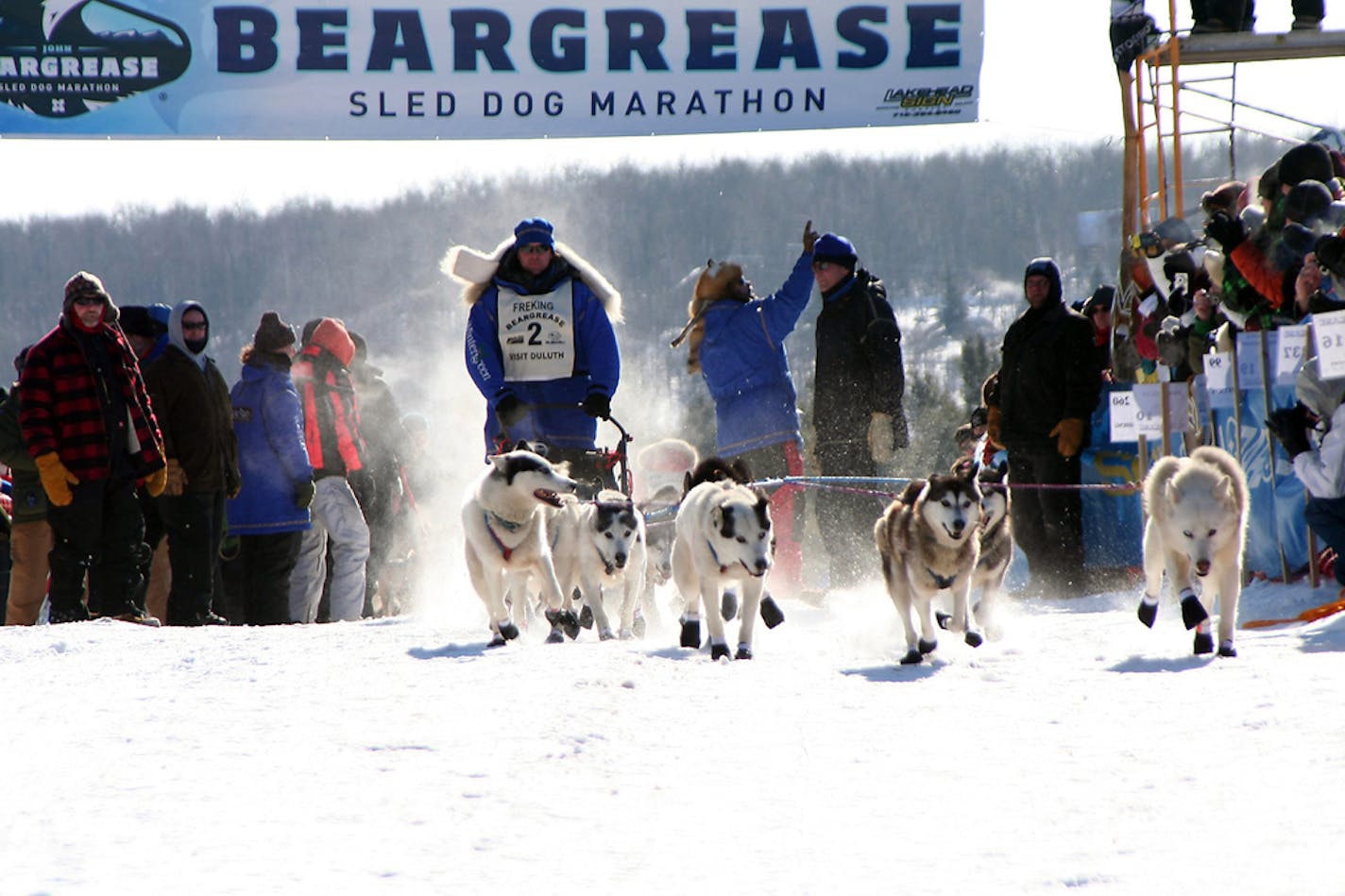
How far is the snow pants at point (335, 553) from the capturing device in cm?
798

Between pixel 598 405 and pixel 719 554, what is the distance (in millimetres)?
1324

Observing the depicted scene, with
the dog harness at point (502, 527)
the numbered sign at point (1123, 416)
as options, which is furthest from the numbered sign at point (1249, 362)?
the dog harness at point (502, 527)

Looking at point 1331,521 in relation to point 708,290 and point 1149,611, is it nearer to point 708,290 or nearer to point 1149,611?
point 1149,611

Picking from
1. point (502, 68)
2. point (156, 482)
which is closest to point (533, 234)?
point (156, 482)

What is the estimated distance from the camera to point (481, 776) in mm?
2887

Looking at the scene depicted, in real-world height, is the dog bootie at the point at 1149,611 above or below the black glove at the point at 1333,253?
below

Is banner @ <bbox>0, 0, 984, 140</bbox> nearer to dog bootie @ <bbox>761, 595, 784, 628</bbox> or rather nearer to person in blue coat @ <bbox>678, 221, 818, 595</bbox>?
person in blue coat @ <bbox>678, 221, 818, 595</bbox>

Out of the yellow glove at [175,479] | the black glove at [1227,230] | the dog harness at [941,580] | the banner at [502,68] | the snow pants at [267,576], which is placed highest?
the banner at [502,68]

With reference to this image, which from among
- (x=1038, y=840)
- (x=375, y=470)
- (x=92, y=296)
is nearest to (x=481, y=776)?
(x=1038, y=840)

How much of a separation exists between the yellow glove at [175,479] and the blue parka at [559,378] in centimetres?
151

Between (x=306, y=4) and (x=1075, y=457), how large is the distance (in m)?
5.72

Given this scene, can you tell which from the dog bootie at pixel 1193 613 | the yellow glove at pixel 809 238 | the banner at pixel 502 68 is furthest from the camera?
the banner at pixel 502 68

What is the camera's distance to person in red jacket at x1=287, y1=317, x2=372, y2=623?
8.03 m

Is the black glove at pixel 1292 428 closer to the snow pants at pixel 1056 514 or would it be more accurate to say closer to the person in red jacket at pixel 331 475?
the snow pants at pixel 1056 514
